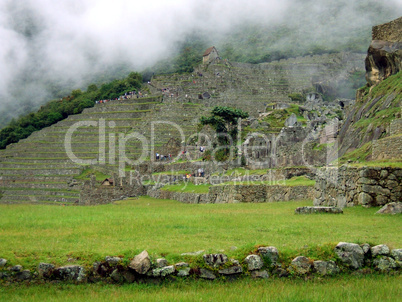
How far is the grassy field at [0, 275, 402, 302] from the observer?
7.12 m

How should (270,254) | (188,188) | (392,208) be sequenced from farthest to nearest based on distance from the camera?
(188,188) → (392,208) → (270,254)

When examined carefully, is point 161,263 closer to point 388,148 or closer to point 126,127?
point 388,148

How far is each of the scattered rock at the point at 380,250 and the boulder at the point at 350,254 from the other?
21 cm

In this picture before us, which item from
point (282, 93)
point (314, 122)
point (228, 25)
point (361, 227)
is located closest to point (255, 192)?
point (361, 227)

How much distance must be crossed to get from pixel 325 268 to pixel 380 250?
3.31 ft

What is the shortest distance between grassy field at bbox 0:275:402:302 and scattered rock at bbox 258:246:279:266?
36 centimetres

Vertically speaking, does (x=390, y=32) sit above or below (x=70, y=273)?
above

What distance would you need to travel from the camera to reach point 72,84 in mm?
144750

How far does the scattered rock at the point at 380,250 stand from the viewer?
832 centimetres

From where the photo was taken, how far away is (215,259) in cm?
816

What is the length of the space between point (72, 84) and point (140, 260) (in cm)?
14289

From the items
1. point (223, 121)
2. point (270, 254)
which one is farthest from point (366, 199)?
point (223, 121)

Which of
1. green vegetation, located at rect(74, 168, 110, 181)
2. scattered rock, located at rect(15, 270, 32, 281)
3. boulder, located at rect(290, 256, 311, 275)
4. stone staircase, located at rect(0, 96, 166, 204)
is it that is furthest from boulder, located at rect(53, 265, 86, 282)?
green vegetation, located at rect(74, 168, 110, 181)

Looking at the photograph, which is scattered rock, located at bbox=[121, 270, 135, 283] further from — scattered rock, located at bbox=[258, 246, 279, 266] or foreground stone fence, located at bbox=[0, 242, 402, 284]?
scattered rock, located at bbox=[258, 246, 279, 266]
